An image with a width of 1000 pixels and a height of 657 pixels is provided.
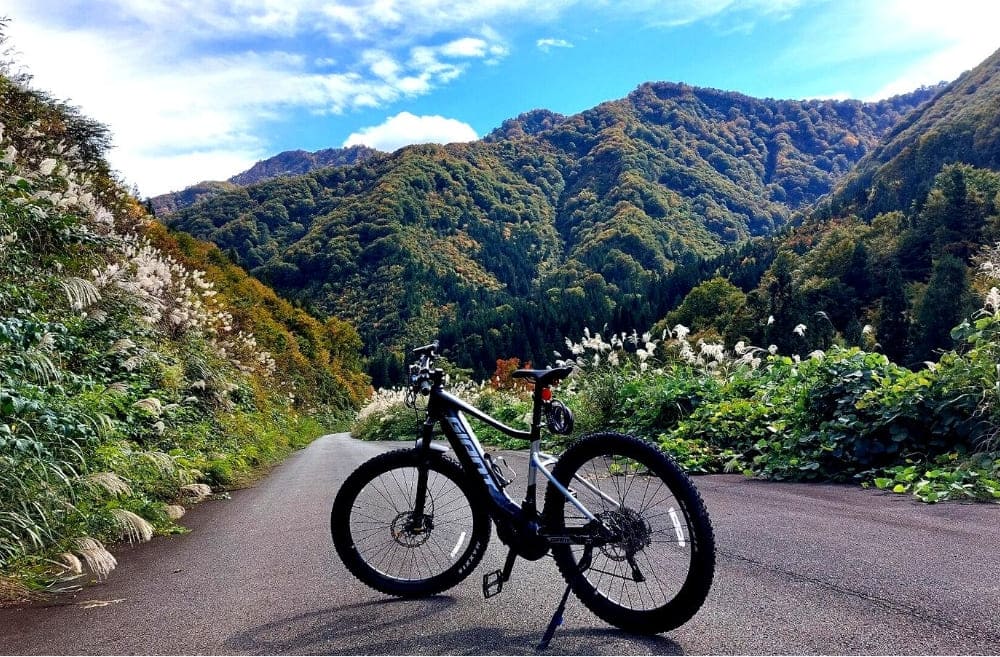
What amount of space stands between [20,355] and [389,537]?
3.46 meters

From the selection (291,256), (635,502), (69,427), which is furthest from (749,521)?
(291,256)

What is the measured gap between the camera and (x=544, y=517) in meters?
3.01

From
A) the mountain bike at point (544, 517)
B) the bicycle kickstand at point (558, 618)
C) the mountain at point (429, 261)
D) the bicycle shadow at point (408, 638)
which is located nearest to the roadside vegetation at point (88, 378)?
the bicycle shadow at point (408, 638)

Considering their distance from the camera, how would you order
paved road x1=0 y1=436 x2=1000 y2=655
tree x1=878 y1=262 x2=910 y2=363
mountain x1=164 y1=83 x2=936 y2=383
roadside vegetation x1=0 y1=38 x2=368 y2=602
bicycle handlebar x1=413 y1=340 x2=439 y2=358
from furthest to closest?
mountain x1=164 y1=83 x2=936 y2=383
tree x1=878 y1=262 x2=910 y2=363
roadside vegetation x1=0 y1=38 x2=368 y2=602
bicycle handlebar x1=413 y1=340 x2=439 y2=358
paved road x1=0 y1=436 x2=1000 y2=655

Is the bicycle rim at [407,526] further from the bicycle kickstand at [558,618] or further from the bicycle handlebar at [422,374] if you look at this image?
the bicycle kickstand at [558,618]

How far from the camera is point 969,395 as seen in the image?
5996mm

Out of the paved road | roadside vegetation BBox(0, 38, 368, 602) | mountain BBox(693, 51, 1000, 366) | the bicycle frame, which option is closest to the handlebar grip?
the bicycle frame

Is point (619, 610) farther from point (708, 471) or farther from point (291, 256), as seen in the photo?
point (291, 256)

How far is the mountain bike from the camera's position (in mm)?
2697

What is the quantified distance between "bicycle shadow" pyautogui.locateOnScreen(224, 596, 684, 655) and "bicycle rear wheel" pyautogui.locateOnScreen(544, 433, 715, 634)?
13 cm

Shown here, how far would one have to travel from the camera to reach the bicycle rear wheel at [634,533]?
264 cm

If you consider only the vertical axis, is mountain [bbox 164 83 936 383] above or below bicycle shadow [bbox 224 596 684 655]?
above

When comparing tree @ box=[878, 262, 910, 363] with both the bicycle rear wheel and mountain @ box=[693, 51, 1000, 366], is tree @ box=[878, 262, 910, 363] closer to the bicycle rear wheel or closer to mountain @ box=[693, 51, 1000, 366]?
mountain @ box=[693, 51, 1000, 366]

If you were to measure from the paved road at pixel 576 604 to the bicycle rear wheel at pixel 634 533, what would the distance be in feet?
0.44
